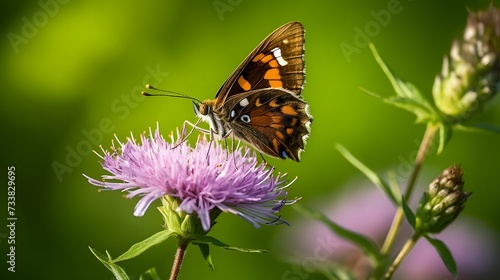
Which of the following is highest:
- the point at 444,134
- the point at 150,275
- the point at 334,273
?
the point at 444,134

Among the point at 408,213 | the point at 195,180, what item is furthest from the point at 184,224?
the point at 408,213

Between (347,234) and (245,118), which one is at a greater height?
(245,118)

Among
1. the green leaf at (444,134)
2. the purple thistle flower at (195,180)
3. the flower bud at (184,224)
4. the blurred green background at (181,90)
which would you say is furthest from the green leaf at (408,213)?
the blurred green background at (181,90)

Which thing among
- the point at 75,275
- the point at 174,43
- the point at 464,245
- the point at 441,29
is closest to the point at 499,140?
the point at 441,29

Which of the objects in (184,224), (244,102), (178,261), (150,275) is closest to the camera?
(150,275)

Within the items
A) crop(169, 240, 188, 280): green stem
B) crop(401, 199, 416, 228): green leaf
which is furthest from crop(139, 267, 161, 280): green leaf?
crop(401, 199, 416, 228): green leaf

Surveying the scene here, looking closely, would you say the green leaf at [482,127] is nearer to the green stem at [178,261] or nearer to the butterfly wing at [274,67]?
the butterfly wing at [274,67]

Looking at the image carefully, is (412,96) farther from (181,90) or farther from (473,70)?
(181,90)

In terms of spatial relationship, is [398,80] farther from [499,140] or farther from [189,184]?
[499,140]
